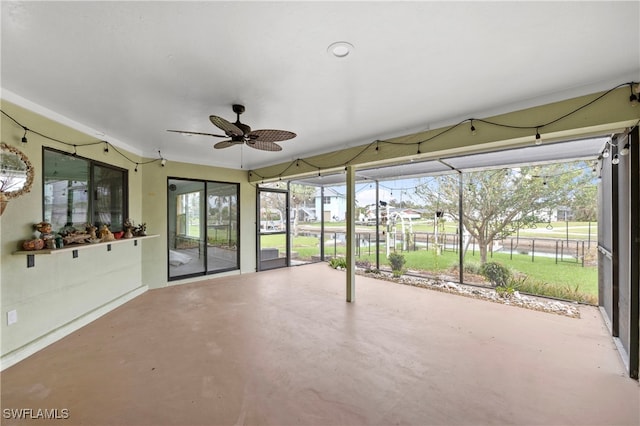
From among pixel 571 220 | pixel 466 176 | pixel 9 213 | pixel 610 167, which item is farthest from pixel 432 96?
pixel 9 213

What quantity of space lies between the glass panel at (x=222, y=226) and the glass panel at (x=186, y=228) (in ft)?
0.57

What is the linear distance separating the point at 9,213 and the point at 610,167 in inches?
271

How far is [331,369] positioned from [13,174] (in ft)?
12.3

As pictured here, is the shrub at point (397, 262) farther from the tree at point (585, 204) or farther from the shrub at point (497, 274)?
the tree at point (585, 204)

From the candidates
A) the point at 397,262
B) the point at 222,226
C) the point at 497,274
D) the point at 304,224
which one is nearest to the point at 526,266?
the point at 497,274

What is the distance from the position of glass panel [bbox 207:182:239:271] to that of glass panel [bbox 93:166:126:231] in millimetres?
1765

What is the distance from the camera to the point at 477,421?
6.12 ft

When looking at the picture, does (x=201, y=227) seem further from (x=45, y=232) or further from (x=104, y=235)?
(x=45, y=232)

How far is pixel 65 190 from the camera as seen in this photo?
11.2ft

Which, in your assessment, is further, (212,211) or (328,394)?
(212,211)

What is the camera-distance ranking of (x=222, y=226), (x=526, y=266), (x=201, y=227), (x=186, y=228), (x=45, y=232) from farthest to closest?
1. (x=222, y=226)
2. (x=201, y=227)
3. (x=186, y=228)
4. (x=526, y=266)
5. (x=45, y=232)

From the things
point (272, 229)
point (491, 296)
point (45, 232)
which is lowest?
point (491, 296)

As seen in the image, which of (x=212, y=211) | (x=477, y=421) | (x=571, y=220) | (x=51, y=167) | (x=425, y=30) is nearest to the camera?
(x=425, y=30)

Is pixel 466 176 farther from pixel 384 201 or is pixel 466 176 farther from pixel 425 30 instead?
pixel 425 30
